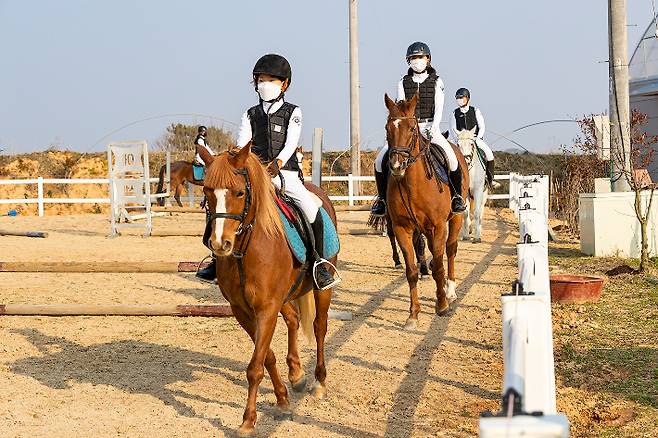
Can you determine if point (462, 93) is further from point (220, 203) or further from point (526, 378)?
point (526, 378)

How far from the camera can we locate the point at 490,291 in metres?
11.4

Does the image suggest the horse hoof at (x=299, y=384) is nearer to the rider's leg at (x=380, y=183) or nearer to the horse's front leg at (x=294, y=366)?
the horse's front leg at (x=294, y=366)

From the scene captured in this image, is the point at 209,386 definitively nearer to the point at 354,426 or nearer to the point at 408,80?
the point at 354,426

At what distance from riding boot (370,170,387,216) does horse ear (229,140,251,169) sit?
17.4ft

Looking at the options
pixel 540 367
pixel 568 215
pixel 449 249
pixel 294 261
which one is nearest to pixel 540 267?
pixel 540 367

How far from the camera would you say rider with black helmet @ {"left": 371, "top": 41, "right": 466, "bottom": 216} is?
418 inches

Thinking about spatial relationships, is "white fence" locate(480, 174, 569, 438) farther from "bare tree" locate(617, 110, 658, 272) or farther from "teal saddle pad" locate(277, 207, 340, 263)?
"bare tree" locate(617, 110, 658, 272)

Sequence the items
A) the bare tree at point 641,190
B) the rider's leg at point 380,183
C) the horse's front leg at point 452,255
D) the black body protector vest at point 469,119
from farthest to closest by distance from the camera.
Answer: the black body protector vest at point 469,119, the bare tree at point 641,190, the rider's leg at point 380,183, the horse's front leg at point 452,255

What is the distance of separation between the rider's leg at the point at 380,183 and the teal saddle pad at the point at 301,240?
3.94 meters

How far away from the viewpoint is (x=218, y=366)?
7.51 meters

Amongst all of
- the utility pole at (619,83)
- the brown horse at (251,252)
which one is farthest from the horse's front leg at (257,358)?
the utility pole at (619,83)

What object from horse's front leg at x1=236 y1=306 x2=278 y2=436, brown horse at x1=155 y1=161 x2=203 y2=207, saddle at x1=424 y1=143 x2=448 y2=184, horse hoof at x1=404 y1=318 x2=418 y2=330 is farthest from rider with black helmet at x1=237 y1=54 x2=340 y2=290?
brown horse at x1=155 y1=161 x2=203 y2=207

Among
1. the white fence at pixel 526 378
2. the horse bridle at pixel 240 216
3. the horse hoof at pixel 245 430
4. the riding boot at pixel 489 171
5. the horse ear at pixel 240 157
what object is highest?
the riding boot at pixel 489 171

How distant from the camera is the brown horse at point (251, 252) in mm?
5344
